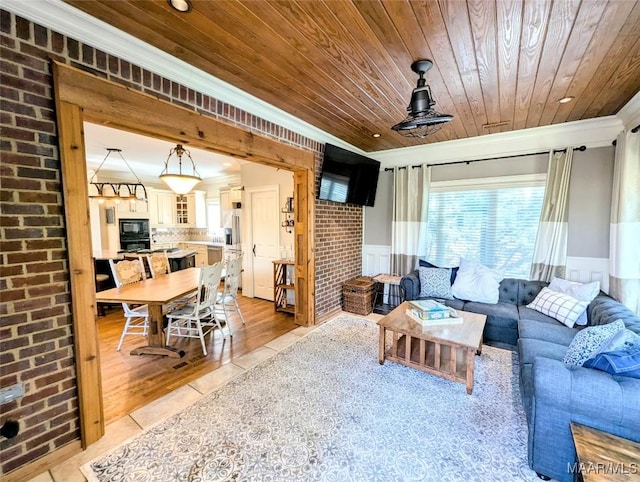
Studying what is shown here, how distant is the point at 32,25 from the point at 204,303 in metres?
2.56

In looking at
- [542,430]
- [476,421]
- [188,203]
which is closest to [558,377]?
[542,430]

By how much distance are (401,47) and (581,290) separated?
309 centimetres

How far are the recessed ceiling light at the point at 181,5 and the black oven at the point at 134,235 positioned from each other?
6.00m

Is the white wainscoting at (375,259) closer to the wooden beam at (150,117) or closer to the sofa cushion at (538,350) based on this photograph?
the sofa cushion at (538,350)

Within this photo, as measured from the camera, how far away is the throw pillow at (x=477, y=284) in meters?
3.51

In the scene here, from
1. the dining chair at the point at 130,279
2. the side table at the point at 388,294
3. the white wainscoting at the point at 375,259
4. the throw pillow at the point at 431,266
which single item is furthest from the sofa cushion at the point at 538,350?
the dining chair at the point at 130,279

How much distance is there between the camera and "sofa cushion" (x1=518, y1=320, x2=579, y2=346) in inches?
94.7

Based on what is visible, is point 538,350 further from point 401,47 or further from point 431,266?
point 401,47

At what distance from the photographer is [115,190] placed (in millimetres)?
5656

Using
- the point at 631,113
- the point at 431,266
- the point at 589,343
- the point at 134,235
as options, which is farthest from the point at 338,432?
the point at 134,235

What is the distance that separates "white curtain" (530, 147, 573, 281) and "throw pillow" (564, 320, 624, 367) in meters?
2.10

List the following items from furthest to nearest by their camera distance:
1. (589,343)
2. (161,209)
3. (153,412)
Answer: (161,209), (153,412), (589,343)

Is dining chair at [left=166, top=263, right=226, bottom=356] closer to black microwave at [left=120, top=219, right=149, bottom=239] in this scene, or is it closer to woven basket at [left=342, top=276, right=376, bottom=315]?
woven basket at [left=342, top=276, right=376, bottom=315]

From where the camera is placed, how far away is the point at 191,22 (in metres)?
1.61
